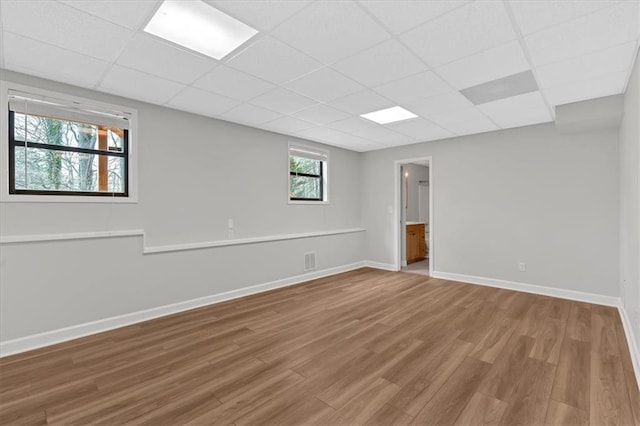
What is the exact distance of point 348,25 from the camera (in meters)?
2.10

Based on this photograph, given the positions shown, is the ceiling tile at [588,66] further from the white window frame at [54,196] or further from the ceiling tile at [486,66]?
the white window frame at [54,196]

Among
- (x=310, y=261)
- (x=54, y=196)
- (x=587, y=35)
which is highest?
(x=587, y=35)

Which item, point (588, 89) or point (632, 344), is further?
point (588, 89)

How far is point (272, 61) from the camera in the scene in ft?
8.53

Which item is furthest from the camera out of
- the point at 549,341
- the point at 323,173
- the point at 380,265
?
the point at 380,265

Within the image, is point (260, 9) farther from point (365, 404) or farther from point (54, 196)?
point (54, 196)

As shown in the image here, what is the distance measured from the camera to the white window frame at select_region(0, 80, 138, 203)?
274 centimetres

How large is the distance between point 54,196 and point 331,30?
3.08 meters

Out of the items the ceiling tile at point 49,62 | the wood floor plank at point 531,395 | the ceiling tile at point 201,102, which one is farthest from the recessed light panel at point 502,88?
the ceiling tile at point 49,62

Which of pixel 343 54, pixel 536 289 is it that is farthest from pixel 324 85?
pixel 536 289

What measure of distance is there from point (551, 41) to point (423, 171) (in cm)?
737

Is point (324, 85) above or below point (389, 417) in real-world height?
above

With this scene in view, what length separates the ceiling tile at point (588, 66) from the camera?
2.43 metres

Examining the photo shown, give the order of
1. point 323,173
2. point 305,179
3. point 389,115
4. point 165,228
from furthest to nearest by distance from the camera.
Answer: point 323,173 < point 305,179 < point 389,115 < point 165,228
